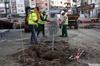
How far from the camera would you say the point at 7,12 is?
45.2 metres

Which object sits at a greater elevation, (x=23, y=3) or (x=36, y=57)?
(x=23, y=3)

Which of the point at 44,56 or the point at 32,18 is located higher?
the point at 32,18

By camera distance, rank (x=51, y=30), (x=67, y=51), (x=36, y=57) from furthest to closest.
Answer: (x=51, y=30) < (x=67, y=51) < (x=36, y=57)

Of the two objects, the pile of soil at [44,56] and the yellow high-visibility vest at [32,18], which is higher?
the yellow high-visibility vest at [32,18]

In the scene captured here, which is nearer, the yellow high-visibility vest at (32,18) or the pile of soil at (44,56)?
the pile of soil at (44,56)

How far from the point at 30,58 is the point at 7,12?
112 ft

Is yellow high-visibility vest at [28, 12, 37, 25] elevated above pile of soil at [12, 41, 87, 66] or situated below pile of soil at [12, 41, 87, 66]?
above

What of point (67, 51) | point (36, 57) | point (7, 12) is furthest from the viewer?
point (7, 12)

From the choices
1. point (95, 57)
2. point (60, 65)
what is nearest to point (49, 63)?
point (60, 65)

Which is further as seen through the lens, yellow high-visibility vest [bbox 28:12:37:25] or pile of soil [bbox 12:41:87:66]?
yellow high-visibility vest [bbox 28:12:37:25]

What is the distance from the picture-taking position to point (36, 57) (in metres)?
12.2

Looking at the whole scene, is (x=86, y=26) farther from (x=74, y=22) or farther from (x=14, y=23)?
(x=14, y=23)

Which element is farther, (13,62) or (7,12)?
(7,12)

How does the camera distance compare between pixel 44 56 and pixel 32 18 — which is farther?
pixel 32 18
